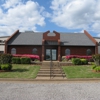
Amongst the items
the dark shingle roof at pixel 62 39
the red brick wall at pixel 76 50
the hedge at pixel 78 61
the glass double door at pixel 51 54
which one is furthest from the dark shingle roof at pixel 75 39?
the hedge at pixel 78 61

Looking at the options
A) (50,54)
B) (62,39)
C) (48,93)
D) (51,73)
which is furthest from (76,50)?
(48,93)

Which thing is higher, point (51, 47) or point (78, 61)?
point (51, 47)

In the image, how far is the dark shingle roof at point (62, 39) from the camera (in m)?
29.2

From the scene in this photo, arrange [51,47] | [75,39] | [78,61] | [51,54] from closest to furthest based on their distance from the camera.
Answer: [78,61] < [51,47] < [51,54] < [75,39]

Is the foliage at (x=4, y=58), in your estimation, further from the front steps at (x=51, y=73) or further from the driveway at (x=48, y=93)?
the driveway at (x=48, y=93)

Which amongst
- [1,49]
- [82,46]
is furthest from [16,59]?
[82,46]

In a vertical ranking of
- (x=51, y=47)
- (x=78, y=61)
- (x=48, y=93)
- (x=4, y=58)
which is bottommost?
(x=48, y=93)

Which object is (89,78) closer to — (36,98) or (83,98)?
(83,98)

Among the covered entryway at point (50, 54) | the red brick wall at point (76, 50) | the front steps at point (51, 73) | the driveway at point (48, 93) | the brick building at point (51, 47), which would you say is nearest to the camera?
the driveway at point (48, 93)

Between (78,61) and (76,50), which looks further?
(76,50)

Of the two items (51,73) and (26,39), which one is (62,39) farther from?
(51,73)

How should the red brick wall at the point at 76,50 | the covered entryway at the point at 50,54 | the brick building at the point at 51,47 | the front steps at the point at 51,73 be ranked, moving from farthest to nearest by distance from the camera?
1. the red brick wall at the point at 76,50
2. the covered entryway at the point at 50,54
3. the brick building at the point at 51,47
4. the front steps at the point at 51,73

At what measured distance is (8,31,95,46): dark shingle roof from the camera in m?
29.2

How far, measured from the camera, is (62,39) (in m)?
31.2
